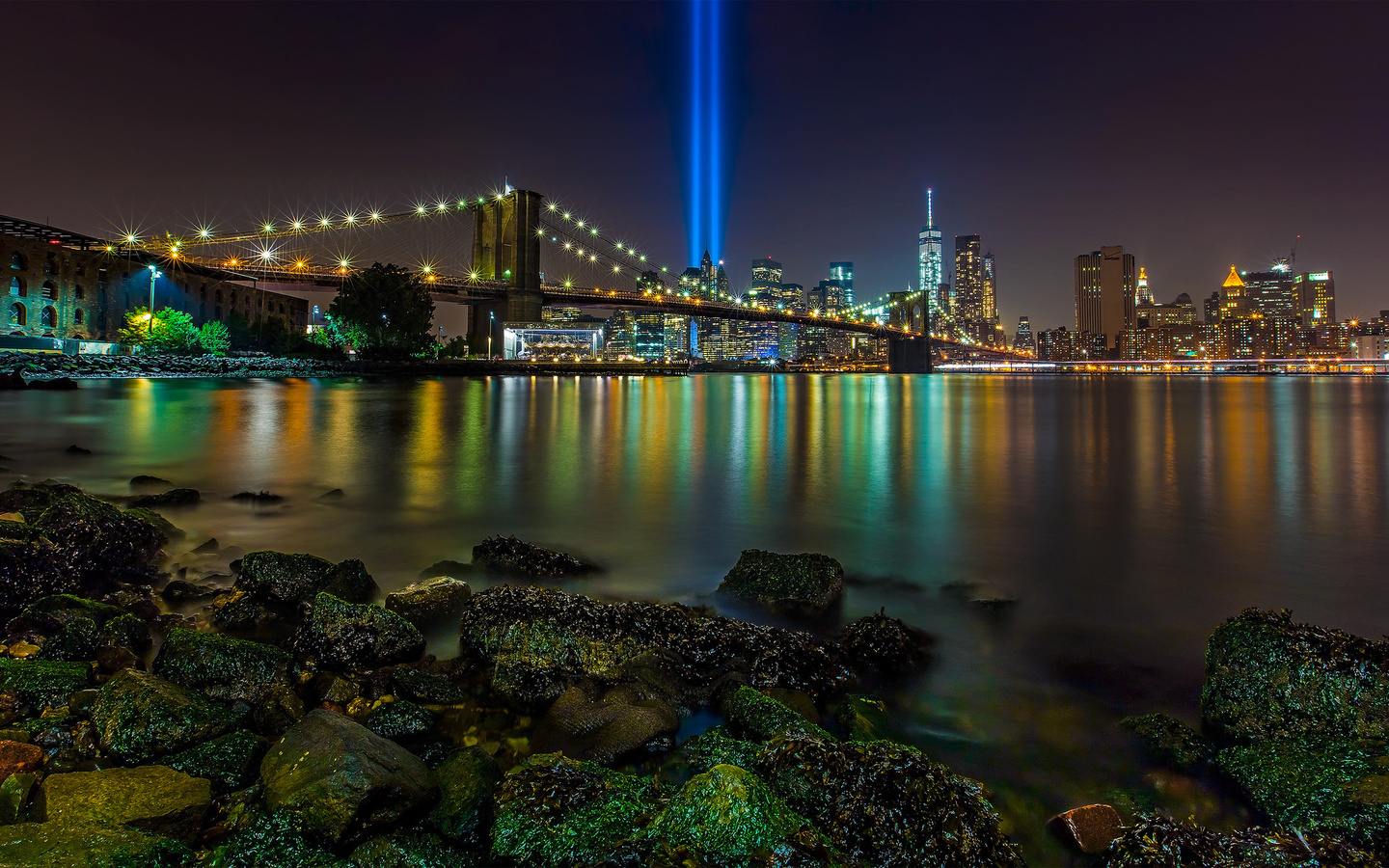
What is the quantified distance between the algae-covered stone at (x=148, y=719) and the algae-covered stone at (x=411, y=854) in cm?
105

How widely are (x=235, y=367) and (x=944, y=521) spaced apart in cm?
5058

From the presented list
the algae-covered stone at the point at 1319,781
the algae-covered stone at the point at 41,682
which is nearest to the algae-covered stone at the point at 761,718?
the algae-covered stone at the point at 1319,781

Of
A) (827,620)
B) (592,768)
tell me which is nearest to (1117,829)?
(592,768)

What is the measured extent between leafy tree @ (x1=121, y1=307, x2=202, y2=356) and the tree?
998 centimetres

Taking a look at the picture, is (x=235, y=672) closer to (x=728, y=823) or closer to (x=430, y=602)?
(x=430, y=602)

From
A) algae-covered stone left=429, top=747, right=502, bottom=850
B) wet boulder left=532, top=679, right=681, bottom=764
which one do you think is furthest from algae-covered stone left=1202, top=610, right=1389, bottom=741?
algae-covered stone left=429, top=747, right=502, bottom=850

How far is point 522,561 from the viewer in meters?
5.80

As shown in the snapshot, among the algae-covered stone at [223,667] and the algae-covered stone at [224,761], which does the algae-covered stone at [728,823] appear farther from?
the algae-covered stone at [223,667]

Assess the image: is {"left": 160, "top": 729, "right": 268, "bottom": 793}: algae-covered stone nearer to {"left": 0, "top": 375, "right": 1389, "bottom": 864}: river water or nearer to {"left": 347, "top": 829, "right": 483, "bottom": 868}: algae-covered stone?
{"left": 347, "top": 829, "right": 483, "bottom": 868}: algae-covered stone

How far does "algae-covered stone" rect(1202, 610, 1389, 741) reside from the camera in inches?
124

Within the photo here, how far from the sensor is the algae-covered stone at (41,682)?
3061 mm

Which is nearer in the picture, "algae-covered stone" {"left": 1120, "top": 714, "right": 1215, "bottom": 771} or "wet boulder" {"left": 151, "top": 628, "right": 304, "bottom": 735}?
"algae-covered stone" {"left": 1120, "top": 714, "right": 1215, "bottom": 771}

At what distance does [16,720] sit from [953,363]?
124580 mm

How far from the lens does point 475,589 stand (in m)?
5.29
